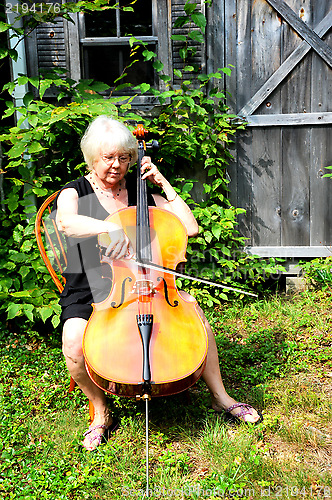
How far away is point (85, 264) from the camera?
217 cm

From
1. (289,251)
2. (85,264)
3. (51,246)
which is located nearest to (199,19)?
(289,251)

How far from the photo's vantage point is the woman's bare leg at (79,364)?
198 centimetres

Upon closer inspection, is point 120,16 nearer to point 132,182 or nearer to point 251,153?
point 251,153

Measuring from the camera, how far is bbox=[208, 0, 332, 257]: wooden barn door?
3559 millimetres

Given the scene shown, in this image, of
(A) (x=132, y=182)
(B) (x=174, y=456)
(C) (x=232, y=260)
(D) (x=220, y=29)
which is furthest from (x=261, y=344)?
(D) (x=220, y=29)

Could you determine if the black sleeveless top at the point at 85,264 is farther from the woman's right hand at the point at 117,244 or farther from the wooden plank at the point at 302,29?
the wooden plank at the point at 302,29

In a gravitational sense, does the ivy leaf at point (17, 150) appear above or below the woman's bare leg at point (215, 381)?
above

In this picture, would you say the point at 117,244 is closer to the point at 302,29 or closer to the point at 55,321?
the point at 55,321

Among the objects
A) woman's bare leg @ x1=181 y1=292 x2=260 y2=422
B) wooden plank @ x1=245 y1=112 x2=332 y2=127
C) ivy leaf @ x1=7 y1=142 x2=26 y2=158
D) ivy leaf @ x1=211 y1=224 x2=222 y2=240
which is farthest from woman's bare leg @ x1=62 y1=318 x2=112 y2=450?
wooden plank @ x1=245 y1=112 x2=332 y2=127

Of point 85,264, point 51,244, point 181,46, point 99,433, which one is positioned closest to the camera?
point 99,433

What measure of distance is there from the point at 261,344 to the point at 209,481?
1.34m

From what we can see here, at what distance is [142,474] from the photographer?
1.83 metres

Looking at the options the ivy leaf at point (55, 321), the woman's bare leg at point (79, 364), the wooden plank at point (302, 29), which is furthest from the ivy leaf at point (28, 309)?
the wooden plank at point (302, 29)

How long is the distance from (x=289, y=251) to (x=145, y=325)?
242 cm
